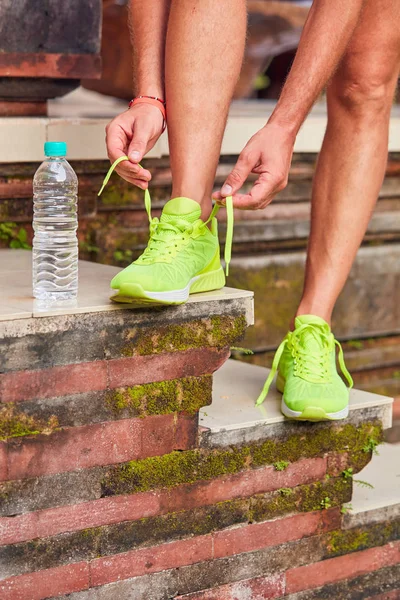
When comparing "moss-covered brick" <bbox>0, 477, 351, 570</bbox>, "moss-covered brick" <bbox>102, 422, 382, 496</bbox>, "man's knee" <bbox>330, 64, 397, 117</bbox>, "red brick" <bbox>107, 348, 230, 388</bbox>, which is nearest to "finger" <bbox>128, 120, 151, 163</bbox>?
"red brick" <bbox>107, 348, 230, 388</bbox>

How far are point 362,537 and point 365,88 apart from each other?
1.19 metres

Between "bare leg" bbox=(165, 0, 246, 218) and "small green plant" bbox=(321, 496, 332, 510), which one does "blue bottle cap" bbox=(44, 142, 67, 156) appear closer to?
"bare leg" bbox=(165, 0, 246, 218)

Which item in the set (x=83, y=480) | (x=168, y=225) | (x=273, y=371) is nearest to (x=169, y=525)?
(x=83, y=480)

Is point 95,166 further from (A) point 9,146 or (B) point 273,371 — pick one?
(B) point 273,371

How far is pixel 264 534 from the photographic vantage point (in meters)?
2.74

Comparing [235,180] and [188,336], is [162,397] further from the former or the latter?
[235,180]

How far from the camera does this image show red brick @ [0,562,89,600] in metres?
2.33

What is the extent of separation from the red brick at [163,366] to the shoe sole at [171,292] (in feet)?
0.45

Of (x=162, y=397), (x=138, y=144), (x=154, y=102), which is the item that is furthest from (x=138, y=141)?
(x=162, y=397)

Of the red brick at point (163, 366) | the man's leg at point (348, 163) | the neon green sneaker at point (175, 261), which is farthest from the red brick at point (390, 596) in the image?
the neon green sneaker at point (175, 261)

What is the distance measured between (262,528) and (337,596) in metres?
0.34

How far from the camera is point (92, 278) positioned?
2.74 meters

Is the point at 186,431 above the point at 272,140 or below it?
below

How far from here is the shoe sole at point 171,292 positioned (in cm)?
233
